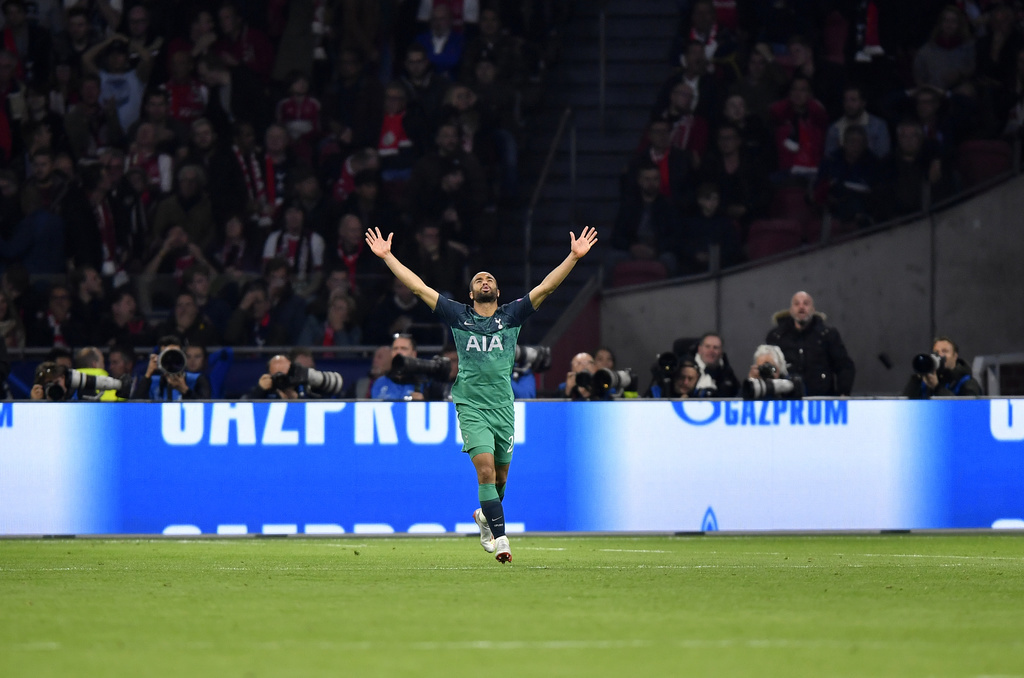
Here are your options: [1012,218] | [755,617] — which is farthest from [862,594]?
[1012,218]

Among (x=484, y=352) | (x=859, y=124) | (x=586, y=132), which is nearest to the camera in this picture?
(x=484, y=352)

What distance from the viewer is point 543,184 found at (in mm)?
22234

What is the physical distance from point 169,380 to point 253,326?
145 inches

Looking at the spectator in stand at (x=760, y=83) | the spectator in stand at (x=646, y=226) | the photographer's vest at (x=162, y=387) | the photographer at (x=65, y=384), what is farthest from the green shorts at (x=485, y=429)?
the spectator in stand at (x=760, y=83)

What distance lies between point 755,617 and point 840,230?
12.4 m

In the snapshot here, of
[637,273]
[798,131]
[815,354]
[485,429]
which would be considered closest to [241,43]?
[637,273]

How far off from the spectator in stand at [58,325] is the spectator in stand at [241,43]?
16.6 feet

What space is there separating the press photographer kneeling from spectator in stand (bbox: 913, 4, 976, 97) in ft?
32.7

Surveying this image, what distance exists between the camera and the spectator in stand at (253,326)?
19656 mm

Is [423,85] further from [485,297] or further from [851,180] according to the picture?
[485,297]

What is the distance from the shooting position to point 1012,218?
18.7m

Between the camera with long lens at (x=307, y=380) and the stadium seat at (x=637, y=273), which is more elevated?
the stadium seat at (x=637, y=273)

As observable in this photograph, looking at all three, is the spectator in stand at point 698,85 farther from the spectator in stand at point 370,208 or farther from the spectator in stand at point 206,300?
the spectator in stand at point 206,300

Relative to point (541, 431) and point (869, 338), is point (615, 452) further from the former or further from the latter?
point (869, 338)
